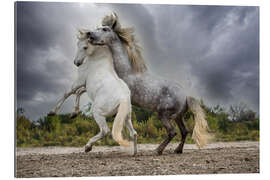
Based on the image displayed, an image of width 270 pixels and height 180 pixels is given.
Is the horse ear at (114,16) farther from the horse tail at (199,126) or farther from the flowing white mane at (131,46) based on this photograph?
the horse tail at (199,126)

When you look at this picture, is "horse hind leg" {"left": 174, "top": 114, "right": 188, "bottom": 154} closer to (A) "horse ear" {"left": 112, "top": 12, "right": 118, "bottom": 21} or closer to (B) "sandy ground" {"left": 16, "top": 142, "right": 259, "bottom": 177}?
(B) "sandy ground" {"left": 16, "top": 142, "right": 259, "bottom": 177}

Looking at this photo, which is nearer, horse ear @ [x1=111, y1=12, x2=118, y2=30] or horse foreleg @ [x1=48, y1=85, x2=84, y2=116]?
horse foreleg @ [x1=48, y1=85, x2=84, y2=116]

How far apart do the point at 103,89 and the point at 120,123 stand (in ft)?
1.58

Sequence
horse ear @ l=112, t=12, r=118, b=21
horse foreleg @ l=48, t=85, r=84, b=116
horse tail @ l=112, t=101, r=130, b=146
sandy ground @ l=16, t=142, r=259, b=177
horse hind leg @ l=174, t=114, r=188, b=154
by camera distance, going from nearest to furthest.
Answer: sandy ground @ l=16, t=142, r=259, b=177
horse tail @ l=112, t=101, r=130, b=146
horse foreleg @ l=48, t=85, r=84, b=116
horse ear @ l=112, t=12, r=118, b=21
horse hind leg @ l=174, t=114, r=188, b=154

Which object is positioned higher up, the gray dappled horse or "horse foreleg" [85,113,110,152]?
the gray dappled horse

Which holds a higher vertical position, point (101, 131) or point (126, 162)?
point (101, 131)

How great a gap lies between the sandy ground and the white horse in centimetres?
26

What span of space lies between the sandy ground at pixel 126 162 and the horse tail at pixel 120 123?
0.86 ft

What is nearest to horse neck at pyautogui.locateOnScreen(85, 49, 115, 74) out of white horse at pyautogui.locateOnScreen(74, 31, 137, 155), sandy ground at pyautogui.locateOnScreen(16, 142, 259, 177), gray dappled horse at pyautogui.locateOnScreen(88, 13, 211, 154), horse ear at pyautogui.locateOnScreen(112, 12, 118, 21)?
white horse at pyautogui.locateOnScreen(74, 31, 137, 155)

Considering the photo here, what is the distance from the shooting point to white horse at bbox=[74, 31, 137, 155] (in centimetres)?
471

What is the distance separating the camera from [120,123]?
4.66 metres

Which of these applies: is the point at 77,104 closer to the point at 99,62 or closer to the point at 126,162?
the point at 99,62

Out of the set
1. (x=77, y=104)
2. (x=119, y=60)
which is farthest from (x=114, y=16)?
(x=77, y=104)

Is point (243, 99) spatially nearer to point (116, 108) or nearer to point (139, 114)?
point (139, 114)
